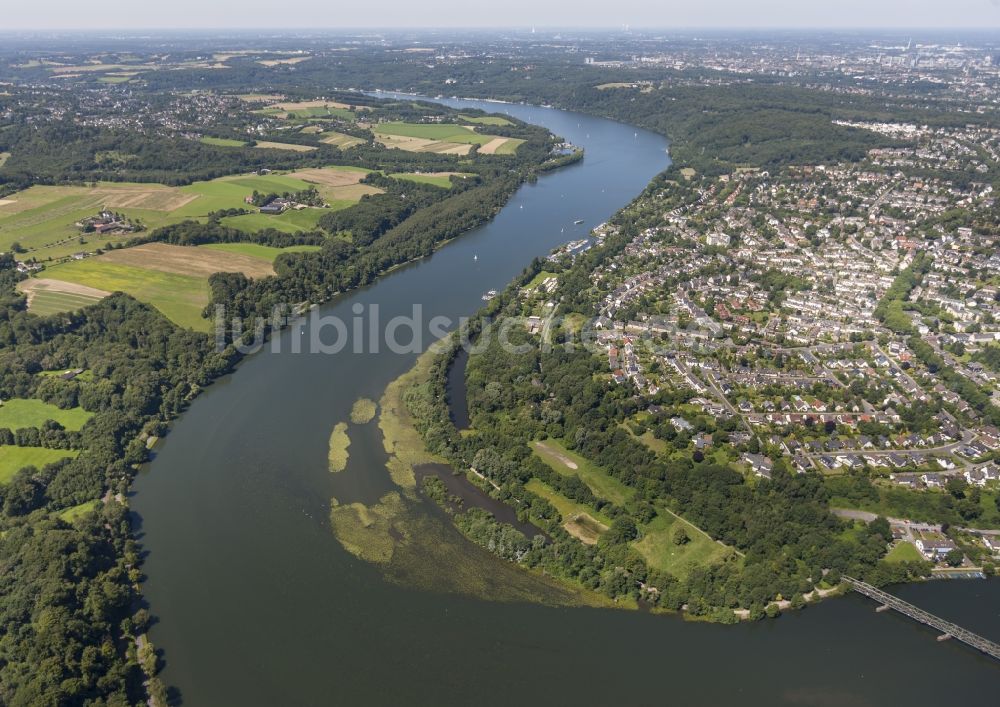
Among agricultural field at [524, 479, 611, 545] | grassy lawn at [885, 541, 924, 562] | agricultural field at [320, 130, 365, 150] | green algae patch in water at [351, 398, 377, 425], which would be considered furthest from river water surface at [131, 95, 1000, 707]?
agricultural field at [320, 130, 365, 150]

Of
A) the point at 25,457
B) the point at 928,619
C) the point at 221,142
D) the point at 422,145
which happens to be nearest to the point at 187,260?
the point at 25,457

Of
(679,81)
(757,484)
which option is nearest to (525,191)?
(757,484)

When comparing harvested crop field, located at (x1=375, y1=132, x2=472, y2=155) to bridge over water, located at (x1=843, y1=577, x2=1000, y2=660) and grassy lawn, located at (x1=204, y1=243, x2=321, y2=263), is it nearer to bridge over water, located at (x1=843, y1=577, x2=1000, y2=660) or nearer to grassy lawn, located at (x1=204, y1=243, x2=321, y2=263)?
grassy lawn, located at (x1=204, y1=243, x2=321, y2=263)

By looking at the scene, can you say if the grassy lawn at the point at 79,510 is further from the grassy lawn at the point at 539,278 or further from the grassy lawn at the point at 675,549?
the grassy lawn at the point at 539,278

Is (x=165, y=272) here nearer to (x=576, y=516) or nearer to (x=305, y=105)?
(x=576, y=516)

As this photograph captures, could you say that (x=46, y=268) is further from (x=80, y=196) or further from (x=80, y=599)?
(x=80, y=599)

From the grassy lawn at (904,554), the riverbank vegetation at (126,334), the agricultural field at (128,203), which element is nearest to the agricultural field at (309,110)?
the riverbank vegetation at (126,334)
